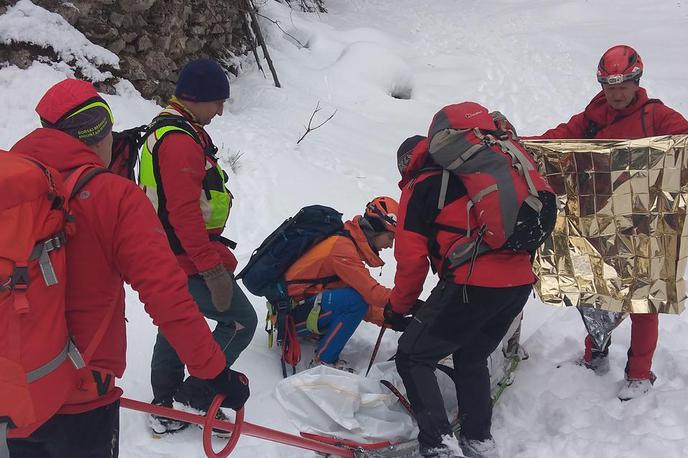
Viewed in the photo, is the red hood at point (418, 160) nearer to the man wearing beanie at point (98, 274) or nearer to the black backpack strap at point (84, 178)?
Result: the man wearing beanie at point (98, 274)

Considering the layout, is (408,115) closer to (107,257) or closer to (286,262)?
(286,262)

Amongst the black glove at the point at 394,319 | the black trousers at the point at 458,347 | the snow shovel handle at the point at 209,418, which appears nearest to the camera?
the snow shovel handle at the point at 209,418

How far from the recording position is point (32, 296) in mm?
1678

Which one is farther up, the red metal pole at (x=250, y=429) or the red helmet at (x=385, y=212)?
the red helmet at (x=385, y=212)

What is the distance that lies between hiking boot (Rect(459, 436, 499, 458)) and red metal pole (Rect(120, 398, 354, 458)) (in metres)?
0.65

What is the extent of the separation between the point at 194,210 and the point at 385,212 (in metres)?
1.58

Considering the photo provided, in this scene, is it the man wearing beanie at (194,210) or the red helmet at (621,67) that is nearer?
the man wearing beanie at (194,210)

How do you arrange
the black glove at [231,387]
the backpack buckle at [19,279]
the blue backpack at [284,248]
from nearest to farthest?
the backpack buckle at [19,279]
the black glove at [231,387]
the blue backpack at [284,248]

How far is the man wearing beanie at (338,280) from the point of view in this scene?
162 inches

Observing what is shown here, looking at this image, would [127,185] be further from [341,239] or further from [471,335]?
[341,239]

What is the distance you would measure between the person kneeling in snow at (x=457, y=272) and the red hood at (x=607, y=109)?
120 centimetres

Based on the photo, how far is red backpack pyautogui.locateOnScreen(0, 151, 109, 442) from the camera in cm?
160

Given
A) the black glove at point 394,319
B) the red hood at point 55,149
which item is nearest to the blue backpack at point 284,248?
the black glove at point 394,319

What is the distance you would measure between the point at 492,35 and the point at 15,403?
13.3 metres
